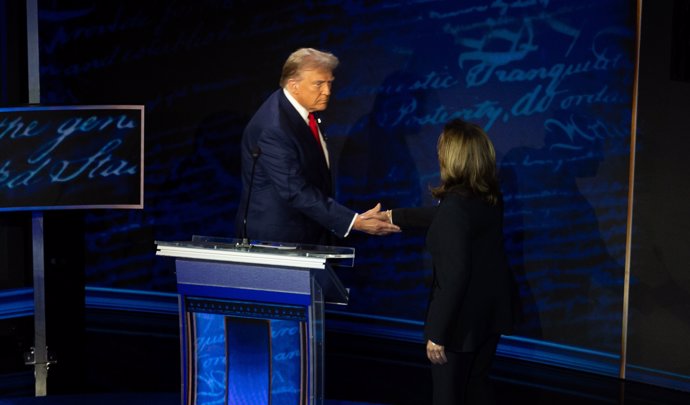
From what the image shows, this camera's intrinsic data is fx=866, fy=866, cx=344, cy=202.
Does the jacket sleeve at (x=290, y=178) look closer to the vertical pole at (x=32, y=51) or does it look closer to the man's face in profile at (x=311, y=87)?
the man's face in profile at (x=311, y=87)

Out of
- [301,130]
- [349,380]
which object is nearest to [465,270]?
[301,130]

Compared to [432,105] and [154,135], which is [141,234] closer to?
[154,135]

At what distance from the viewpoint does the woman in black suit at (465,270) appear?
9.11 feet

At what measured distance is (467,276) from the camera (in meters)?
2.78

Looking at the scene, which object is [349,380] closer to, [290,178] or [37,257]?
[290,178]

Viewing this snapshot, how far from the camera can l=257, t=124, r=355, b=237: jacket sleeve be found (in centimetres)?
363

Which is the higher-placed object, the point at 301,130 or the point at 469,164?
the point at 301,130

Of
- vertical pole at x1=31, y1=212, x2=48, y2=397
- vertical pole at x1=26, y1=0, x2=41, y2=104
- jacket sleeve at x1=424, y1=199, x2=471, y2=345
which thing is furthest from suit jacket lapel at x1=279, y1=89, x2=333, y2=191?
vertical pole at x1=31, y1=212, x2=48, y2=397

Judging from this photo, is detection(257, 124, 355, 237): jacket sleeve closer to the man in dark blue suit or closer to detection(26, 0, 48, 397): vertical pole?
the man in dark blue suit

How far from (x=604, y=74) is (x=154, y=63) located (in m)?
2.83

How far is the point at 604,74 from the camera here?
460 centimetres

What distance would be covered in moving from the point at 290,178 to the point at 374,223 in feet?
1.59

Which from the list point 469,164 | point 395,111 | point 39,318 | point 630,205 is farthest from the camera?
point 395,111

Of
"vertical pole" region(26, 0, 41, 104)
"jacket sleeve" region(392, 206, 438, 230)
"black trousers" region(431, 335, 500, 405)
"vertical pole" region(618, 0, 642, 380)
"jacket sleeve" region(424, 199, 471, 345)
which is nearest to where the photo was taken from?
"jacket sleeve" region(424, 199, 471, 345)
